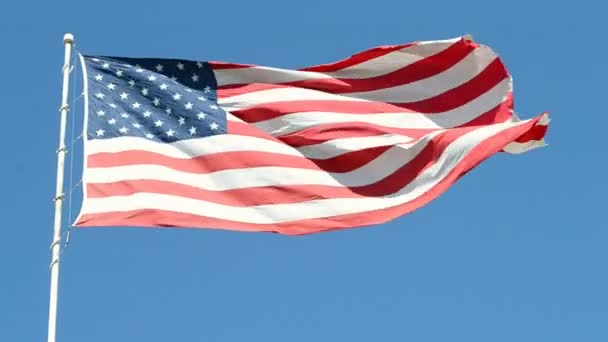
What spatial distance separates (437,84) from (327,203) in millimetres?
3443

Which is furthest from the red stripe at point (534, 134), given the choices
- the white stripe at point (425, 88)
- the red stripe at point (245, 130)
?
the red stripe at point (245, 130)

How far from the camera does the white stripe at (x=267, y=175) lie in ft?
87.4

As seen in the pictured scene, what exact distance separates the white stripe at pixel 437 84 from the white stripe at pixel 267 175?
127cm

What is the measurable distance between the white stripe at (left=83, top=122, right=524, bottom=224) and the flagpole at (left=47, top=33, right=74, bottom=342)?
4.42 ft

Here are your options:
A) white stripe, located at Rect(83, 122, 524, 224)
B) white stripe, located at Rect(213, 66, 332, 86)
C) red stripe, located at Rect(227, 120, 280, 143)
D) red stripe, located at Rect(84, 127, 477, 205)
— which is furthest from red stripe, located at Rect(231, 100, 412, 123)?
white stripe, located at Rect(83, 122, 524, 224)

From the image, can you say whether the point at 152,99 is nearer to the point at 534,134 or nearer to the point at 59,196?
the point at 59,196

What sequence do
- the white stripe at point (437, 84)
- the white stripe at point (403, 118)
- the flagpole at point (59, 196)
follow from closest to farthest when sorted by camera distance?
the flagpole at point (59, 196) → the white stripe at point (403, 118) → the white stripe at point (437, 84)

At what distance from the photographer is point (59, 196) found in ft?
82.1

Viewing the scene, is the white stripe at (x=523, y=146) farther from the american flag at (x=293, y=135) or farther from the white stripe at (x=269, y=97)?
the white stripe at (x=269, y=97)

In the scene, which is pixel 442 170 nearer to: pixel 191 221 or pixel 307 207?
pixel 307 207

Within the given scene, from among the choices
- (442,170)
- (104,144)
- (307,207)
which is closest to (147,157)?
(104,144)

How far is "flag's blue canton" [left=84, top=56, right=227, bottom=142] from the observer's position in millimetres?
27453

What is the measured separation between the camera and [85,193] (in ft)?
84.3

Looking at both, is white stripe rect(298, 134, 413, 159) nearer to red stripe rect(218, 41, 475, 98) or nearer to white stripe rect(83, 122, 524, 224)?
white stripe rect(83, 122, 524, 224)
